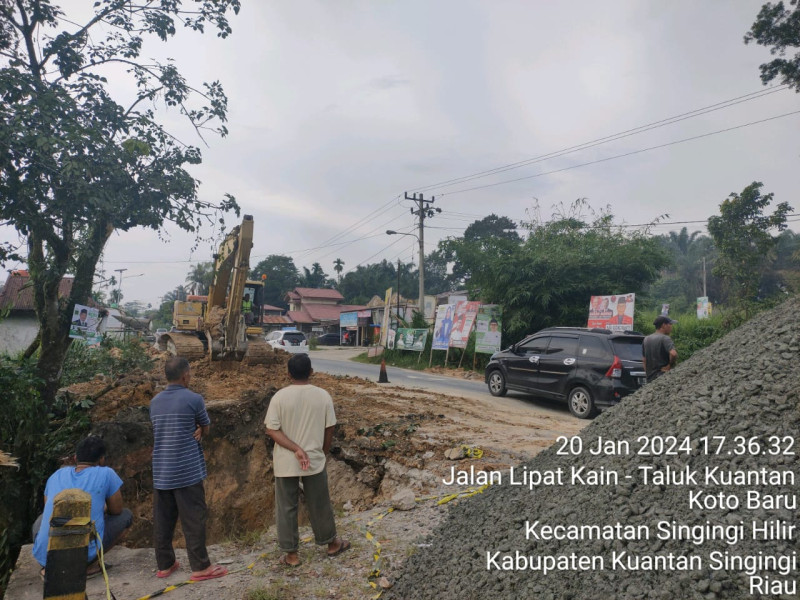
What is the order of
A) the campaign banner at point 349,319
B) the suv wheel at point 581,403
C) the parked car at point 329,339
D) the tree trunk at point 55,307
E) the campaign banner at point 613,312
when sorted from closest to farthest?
the tree trunk at point 55,307 < the suv wheel at point 581,403 < the campaign banner at point 613,312 < the campaign banner at point 349,319 < the parked car at point 329,339

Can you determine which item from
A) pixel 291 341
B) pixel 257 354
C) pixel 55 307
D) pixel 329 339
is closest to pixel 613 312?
pixel 257 354

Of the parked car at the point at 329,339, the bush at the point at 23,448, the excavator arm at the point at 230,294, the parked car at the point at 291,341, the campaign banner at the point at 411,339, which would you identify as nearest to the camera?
the bush at the point at 23,448

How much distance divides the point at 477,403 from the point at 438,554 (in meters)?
8.06

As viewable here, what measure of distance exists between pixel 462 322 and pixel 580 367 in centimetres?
1052

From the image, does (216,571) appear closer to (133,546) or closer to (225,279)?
(133,546)

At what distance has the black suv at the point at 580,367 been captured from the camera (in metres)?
9.79

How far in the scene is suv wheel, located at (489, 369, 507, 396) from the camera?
13133mm

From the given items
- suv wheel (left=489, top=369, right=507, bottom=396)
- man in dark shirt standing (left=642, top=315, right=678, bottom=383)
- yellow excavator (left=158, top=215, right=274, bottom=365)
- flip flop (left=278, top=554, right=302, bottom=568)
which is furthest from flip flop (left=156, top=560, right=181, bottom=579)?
suv wheel (left=489, top=369, right=507, bottom=396)

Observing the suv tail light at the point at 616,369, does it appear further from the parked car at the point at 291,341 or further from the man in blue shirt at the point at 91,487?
the parked car at the point at 291,341

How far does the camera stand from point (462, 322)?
20922 millimetres

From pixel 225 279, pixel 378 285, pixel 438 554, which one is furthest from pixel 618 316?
pixel 378 285

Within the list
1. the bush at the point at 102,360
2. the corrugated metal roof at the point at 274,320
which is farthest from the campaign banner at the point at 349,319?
the bush at the point at 102,360

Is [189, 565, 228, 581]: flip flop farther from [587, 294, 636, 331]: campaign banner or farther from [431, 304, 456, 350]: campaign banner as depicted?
[431, 304, 456, 350]: campaign banner

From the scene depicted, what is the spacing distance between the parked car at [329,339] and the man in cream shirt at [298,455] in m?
45.5
